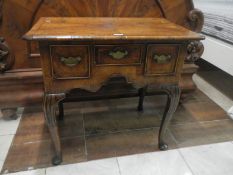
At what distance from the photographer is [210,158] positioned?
46.8 inches

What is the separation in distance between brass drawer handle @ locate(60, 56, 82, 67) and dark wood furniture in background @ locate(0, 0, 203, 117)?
545mm

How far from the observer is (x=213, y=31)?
5.54 feet

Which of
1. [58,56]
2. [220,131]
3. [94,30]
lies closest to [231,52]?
[220,131]

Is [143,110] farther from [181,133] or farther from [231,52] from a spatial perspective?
[231,52]

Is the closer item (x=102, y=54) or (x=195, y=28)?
(x=102, y=54)

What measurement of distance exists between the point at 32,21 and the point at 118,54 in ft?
2.19

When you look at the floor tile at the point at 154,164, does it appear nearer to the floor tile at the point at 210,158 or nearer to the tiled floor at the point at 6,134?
the floor tile at the point at 210,158

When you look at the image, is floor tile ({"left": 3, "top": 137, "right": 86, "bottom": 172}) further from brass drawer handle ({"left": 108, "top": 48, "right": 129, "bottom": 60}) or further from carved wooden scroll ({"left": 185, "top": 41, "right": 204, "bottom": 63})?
carved wooden scroll ({"left": 185, "top": 41, "right": 204, "bottom": 63})

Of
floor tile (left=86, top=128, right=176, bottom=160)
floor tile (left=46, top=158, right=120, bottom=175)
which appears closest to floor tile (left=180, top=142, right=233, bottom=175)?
floor tile (left=86, top=128, right=176, bottom=160)

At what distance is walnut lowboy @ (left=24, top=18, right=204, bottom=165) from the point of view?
83 cm

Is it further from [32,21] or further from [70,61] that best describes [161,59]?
[32,21]

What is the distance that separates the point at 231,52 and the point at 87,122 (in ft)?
3.68

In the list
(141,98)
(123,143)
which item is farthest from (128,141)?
(141,98)

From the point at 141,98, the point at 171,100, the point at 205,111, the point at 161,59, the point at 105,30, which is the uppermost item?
the point at 105,30
